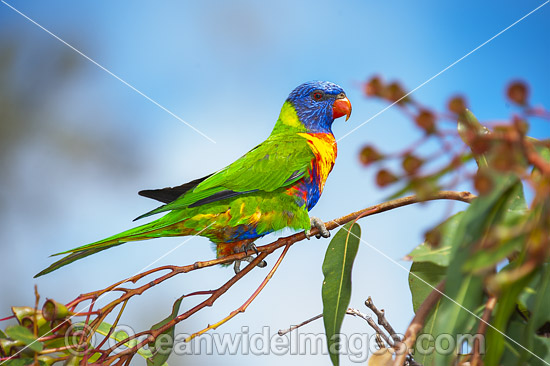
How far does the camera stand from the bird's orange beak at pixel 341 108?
6.27 feet

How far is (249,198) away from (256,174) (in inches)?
3.2

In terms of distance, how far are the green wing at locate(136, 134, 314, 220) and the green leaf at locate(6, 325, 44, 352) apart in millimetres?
533

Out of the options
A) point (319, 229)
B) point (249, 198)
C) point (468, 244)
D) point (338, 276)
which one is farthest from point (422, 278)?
point (249, 198)

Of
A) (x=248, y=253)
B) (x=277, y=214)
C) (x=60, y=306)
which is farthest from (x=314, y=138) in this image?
(x=60, y=306)

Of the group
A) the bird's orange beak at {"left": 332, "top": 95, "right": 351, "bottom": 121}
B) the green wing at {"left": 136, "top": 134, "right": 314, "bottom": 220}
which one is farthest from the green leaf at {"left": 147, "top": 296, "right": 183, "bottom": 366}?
the bird's orange beak at {"left": 332, "top": 95, "right": 351, "bottom": 121}

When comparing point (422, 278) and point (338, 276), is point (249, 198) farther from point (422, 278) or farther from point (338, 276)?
point (422, 278)

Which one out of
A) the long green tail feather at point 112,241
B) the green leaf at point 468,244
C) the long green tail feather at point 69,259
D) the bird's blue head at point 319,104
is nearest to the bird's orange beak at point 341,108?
the bird's blue head at point 319,104

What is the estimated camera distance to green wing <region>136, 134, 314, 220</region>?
142cm

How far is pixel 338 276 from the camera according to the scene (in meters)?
1.10

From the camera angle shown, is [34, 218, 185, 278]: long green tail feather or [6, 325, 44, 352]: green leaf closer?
[6, 325, 44, 352]: green leaf

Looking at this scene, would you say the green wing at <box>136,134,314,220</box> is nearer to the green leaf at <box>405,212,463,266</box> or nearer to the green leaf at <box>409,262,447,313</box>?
the green leaf at <box>409,262,447,313</box>

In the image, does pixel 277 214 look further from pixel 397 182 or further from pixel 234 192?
pixel 397 182

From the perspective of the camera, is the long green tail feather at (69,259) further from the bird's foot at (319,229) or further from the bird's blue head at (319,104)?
the bird's blue head at (319,104)

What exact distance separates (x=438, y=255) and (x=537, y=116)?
1.41ft
